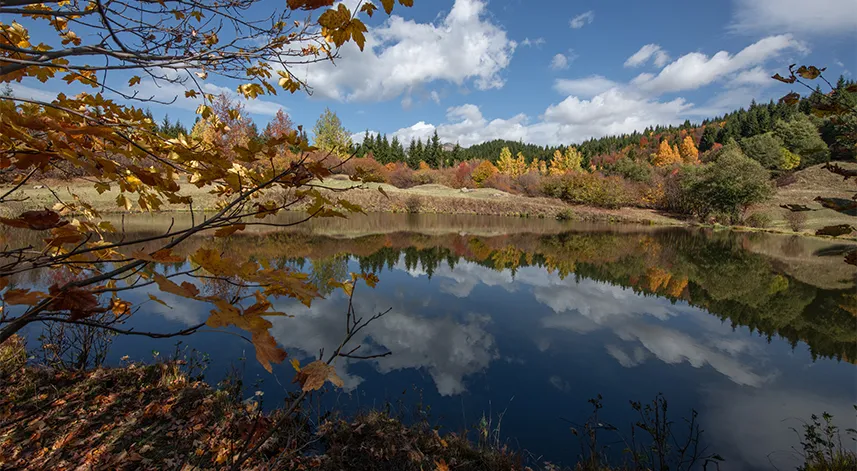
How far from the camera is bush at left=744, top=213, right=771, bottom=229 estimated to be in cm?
2953

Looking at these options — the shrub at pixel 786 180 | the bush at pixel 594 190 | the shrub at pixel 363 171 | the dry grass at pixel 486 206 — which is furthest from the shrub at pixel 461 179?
the shrub at pixel 786 180

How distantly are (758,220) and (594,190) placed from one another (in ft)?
45.1

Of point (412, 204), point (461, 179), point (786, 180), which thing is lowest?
point (412, 204)

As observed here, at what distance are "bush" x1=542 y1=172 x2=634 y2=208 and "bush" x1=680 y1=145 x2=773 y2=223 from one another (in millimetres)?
5649

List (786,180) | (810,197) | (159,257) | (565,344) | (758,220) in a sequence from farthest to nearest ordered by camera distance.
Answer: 1. (786,180)
2. (810,197)
3. (758,220)
4. (565,344)
5. (159,257)

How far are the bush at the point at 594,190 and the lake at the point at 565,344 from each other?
26566mm

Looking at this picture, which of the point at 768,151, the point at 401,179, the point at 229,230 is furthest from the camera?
the point at 401,179

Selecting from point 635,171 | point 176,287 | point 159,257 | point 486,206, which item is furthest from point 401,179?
point 176,287

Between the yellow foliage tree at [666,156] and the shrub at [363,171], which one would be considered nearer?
the shrub at [363,171]

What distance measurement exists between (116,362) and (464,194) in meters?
40.0

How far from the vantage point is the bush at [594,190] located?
128 ft

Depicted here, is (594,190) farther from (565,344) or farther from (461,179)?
(565,344)

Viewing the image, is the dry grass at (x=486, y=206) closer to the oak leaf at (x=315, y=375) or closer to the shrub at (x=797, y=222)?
the shrub at (x=797, y=222)

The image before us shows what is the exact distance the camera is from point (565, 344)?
22.2ft
